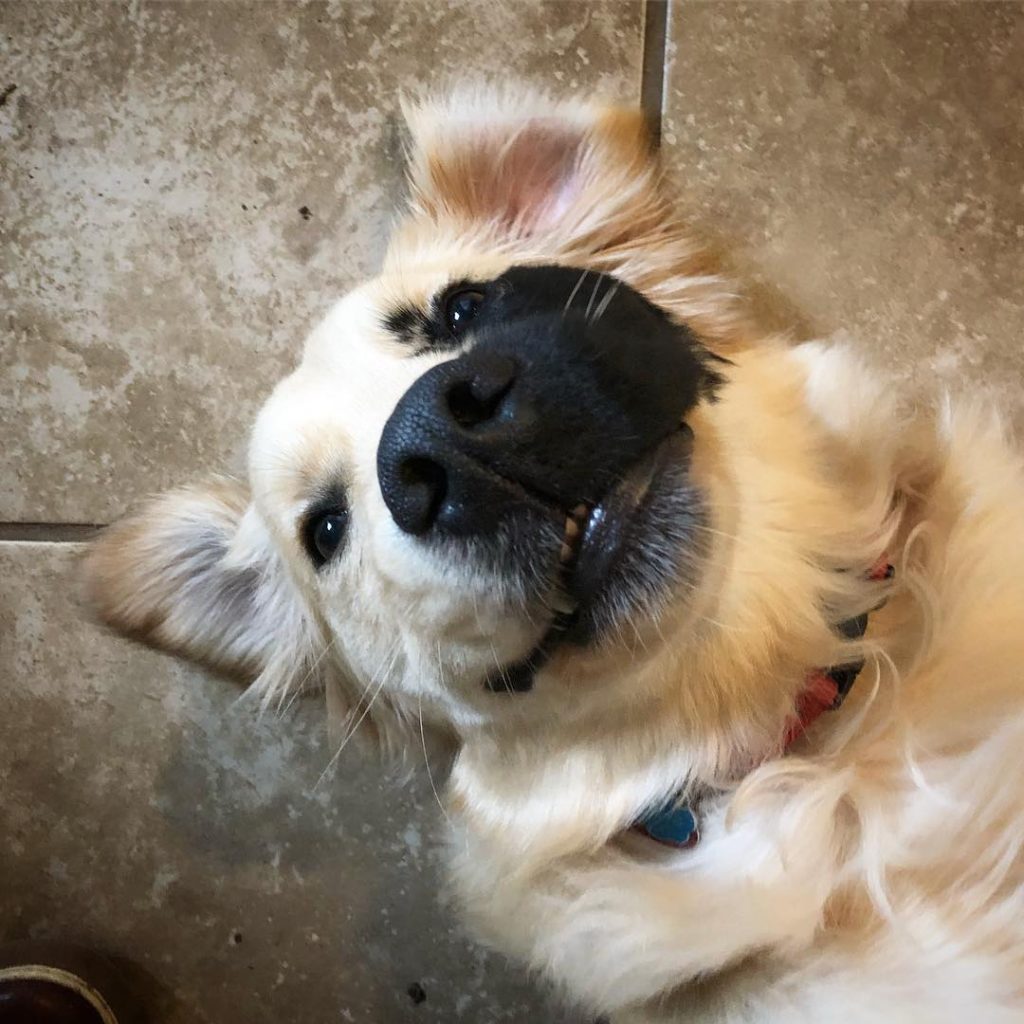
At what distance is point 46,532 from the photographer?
181 cm

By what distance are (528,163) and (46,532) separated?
3.87 feet

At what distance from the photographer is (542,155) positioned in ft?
4.45

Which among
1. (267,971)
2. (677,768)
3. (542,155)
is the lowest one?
(267,971)

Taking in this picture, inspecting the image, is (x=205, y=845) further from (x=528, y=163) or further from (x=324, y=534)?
(x=528, y=163)

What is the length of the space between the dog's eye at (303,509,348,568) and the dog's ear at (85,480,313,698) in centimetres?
17

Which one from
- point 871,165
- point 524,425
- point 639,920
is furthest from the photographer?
point 871,165

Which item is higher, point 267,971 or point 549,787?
point 549,787

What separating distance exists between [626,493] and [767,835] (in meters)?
0.45

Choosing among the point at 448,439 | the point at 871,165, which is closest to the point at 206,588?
the point at 448,439

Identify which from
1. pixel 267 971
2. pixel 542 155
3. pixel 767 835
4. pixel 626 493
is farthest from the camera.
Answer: pixel 267 971

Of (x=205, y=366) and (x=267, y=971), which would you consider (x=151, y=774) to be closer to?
(x=267, y=971)

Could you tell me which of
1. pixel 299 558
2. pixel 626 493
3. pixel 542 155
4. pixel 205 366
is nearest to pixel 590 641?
pixel 626 493

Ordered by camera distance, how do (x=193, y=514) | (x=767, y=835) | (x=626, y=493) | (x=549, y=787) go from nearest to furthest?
(x=626, y=493)
(x=767, y=835)
(x=549, y=787)
(x=193, y=514)

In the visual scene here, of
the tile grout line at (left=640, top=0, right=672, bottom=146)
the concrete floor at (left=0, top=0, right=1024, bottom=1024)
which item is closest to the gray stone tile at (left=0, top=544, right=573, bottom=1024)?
the concrete floor at (left=0, top=0, right=1024, bottom=1024)
